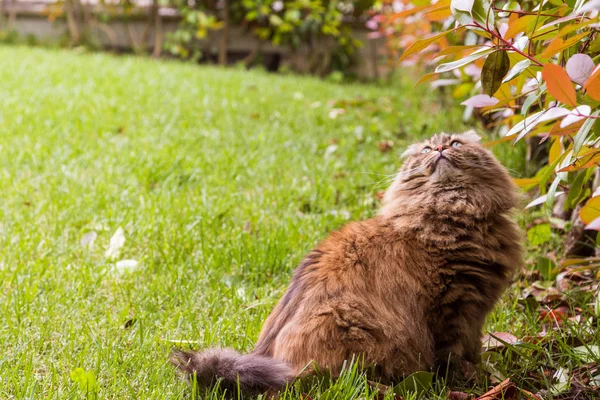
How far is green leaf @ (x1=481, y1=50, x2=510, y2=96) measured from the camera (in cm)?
145

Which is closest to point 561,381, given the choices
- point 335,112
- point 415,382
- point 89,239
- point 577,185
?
point 415,382

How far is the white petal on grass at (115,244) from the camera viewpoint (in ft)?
8.41

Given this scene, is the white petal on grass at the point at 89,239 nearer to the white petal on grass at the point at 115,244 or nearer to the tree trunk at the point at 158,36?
the white petal on grass at the point at 115,244

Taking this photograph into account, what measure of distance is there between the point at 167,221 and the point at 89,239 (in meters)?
0.35

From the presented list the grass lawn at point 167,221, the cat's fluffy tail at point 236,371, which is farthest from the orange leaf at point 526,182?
the cat's fluffy tail at point 236,371

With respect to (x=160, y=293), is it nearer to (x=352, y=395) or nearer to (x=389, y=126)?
(x=352, y=395)

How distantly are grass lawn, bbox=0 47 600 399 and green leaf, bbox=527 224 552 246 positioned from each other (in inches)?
2.7

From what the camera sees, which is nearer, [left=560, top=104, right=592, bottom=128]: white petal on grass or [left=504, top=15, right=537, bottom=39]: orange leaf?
[left=560, top=104, right=592, bottom=128]: white petal on grass

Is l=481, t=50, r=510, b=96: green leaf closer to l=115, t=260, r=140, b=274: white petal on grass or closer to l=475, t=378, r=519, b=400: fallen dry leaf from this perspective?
l=475, t=378, r=519, b=400: fallen dry leaf

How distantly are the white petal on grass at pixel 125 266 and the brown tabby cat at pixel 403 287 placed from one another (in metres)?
0.81

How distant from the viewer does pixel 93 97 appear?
16.5 ft

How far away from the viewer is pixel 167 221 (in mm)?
2832

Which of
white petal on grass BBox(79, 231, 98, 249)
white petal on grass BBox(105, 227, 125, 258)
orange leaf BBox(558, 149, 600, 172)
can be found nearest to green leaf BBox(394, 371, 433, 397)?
orange leaf BBox(558, 149, 600, 172)

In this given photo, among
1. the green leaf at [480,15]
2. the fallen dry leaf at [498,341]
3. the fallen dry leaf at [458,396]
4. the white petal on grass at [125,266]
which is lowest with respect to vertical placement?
the fallen dry leaf at [498,341]
